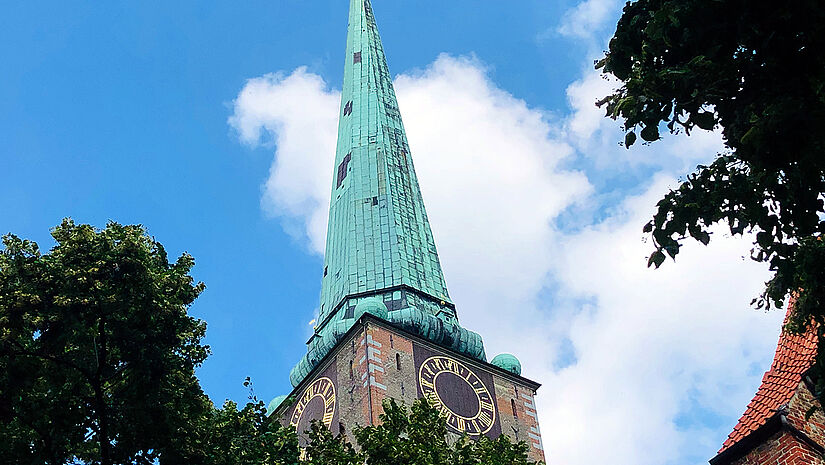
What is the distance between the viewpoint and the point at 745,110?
804cm

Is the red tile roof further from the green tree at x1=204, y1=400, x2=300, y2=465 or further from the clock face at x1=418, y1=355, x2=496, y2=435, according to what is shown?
the clock face at x1=418, y1=355, x2=496, y2=435

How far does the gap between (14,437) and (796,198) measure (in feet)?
31.3

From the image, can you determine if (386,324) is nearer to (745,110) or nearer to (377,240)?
(377,240)

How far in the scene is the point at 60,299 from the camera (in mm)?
12375

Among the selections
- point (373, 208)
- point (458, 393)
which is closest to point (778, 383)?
point (458, 393)

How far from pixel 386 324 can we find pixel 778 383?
1898 cm

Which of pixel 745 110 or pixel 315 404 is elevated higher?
pixel 315 404

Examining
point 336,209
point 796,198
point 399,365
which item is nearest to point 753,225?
point 796,198

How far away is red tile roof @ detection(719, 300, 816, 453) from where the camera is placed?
13375 millimetres

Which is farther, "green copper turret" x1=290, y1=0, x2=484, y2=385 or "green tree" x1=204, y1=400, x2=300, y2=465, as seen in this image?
"green copper turret" x1=290, y1=0, x2=484, y2=385

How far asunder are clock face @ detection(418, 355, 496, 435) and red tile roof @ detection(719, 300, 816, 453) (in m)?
16.3

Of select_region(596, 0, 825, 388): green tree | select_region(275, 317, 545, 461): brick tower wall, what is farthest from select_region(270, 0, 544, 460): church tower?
select_region(596, 0, 825, 388): green tree

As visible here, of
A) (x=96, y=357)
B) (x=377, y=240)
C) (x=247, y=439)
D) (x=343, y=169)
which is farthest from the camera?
(x=343, y=169)

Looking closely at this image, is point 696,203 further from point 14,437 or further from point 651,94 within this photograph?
point 14,437
